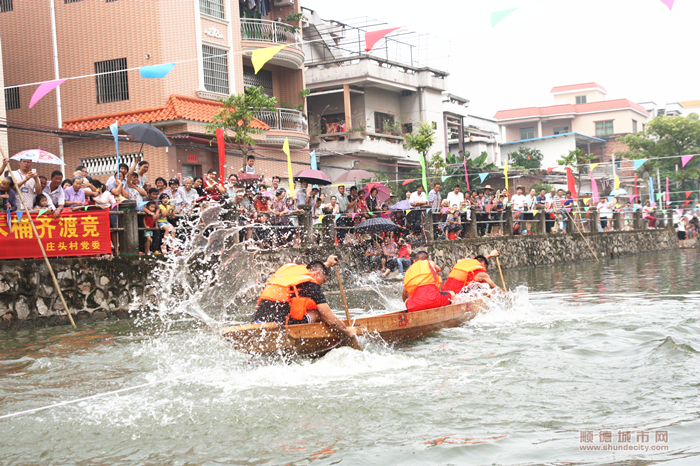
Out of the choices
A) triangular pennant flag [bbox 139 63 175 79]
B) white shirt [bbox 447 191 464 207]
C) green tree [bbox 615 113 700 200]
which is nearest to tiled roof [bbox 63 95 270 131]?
white shirt [bbox 447 191 464 207]

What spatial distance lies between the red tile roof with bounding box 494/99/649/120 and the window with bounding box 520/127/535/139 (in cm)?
141

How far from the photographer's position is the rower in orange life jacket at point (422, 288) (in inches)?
419

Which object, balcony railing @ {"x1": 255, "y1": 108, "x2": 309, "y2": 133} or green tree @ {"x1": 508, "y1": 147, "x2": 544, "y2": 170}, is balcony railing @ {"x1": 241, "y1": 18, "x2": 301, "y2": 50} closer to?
balcony railing @ {"x1": 255, "y1": 108, "x2": 309, "y2": 133}

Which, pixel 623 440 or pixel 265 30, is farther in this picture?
pixel 265 30

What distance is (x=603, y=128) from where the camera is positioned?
59.2 meters

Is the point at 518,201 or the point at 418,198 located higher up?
the point at 418,198

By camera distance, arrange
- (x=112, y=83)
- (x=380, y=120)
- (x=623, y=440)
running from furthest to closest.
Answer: (x=380, y=120)
(x=112, y=83)
(x=623, y=440)

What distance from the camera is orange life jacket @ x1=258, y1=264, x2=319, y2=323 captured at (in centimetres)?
824

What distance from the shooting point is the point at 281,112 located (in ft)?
88.6

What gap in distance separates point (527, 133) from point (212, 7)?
136 feet

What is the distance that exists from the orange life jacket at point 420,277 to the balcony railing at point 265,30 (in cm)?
1784

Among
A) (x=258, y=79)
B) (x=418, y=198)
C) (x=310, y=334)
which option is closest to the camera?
(x=310, y=334)

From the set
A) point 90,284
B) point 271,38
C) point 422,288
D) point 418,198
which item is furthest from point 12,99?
point 422,288

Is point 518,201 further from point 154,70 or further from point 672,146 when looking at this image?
point 672,146
